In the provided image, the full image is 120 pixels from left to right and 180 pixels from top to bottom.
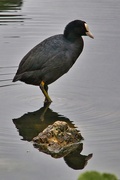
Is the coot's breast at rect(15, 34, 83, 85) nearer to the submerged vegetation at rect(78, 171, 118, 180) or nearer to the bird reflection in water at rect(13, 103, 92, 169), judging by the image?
the bird reflection in water at rect(13, 103, 92, 169)

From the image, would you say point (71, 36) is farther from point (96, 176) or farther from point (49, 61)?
point (96, 176)

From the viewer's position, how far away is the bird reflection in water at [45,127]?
6501mm

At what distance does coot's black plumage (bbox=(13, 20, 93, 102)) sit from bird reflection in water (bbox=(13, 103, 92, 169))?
423 millimetres

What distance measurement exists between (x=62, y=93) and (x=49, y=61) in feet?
2.32

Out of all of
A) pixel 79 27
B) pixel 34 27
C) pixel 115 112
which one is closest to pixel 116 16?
pixel 34 27

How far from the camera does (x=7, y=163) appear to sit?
20.8 feet

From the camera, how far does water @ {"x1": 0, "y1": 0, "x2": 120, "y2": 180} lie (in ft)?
21.0

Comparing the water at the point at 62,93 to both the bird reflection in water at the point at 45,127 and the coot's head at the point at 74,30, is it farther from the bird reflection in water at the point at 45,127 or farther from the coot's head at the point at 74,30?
the coot's head at the point at 74,30

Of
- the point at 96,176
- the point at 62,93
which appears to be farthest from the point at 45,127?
the point at 96,176

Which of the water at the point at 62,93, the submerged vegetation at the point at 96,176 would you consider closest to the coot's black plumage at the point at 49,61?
the water at the point at 62,93

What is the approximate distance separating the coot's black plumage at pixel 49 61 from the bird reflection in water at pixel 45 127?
0.42 meters

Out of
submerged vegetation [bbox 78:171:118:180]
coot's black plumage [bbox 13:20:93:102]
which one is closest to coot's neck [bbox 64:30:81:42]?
coot's black plumage [bbox 13:20:93:102]

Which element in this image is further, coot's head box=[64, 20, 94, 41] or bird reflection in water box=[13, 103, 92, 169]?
coot's head box=[64, 20, 94, 41]

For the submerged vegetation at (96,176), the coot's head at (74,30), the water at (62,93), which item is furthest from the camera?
the coot's head at (74,30)
